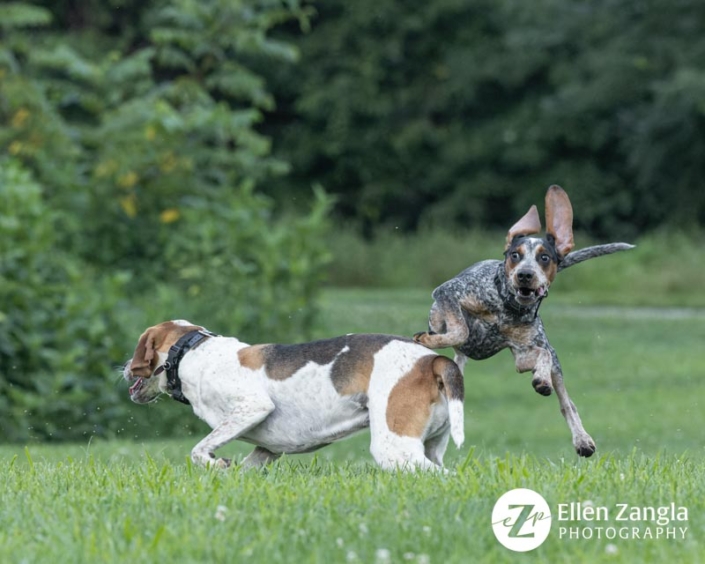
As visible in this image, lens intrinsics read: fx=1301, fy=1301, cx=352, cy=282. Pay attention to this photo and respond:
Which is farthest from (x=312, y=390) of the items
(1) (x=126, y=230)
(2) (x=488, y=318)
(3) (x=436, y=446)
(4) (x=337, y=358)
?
(1) (x=126, y=230)

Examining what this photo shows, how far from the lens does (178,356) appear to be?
645 cm

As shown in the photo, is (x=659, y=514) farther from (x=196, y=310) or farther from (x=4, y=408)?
(x=196, y=310)

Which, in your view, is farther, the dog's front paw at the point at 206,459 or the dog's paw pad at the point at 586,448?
the dog's front paw at the point at 206,459

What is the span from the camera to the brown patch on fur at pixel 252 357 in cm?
Result: 637

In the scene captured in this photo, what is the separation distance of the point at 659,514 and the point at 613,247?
1607 millimetres

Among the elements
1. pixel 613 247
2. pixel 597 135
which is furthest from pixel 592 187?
pixel 613 247

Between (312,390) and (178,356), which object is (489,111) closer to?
(178,356)

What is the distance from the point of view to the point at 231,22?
16.1m

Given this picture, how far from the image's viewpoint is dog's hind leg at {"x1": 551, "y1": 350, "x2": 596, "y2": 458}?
233 inches

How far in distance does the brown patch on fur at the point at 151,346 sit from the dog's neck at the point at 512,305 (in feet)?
5.34

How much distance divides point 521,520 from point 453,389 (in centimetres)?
111

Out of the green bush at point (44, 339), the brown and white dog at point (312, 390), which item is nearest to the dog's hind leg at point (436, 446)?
the brown and white dog at point (312, 390)

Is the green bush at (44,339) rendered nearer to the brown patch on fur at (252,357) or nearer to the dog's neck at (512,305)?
the brown patch on fur at (252,357)

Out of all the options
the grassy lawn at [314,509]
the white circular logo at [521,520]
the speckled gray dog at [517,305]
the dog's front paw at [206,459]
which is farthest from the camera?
the dog's front paw at [206,459]
